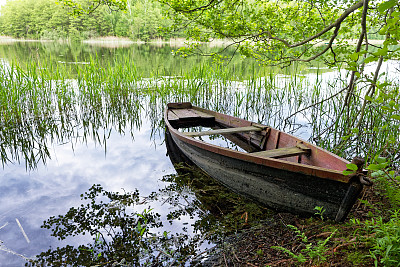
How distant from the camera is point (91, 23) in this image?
144 ft

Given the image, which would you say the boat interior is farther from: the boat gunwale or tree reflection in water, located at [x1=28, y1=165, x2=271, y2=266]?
tree reflection in water, located at [x1=28, y1=165, x2=271, y2=266]

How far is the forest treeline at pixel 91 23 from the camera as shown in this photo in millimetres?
41844

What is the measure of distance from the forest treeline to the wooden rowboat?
3942 centimetres

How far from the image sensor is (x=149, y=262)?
2396 mm

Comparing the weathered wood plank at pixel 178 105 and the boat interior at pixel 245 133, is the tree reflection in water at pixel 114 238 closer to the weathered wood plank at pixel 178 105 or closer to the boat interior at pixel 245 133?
the boat interior at pixel 245 133

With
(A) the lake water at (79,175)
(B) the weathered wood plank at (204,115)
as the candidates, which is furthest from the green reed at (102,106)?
(B) the weathered wood plank at (204,115)

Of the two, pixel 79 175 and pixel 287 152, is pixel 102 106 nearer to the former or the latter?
pixel 79 175

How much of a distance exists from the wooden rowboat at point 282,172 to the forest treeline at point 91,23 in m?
39.4

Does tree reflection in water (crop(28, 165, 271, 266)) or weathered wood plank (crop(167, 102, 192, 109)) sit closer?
tree reflection in water (crop(28, 165, 271, 266))

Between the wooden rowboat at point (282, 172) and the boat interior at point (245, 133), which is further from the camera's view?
the boat interior at point (245, 133)

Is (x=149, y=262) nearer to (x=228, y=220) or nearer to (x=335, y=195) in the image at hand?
(x=228, y=220)

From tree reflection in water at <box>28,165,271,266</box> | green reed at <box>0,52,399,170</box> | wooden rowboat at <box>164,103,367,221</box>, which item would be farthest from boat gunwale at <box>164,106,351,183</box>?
green reed at <box>0,52,399,170</box>

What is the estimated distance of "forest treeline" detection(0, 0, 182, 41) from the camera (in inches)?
1647

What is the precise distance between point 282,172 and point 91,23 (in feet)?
160
